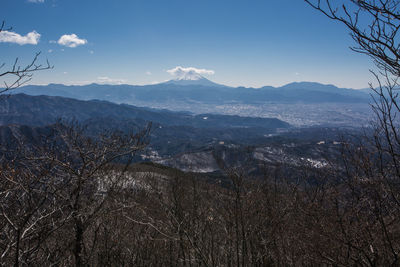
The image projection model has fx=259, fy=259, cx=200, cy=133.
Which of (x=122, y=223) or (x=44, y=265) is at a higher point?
(x=44, y=265)

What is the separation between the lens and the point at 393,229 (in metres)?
6.66

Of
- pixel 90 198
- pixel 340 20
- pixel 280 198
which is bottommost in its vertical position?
pixel 280 198

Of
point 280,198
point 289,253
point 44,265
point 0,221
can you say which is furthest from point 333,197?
point 0,221

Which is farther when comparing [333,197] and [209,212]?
[209,212]

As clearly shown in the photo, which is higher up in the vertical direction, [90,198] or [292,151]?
[90,198]

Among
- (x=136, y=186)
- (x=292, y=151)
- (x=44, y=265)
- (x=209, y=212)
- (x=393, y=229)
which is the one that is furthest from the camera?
(x=292, y=151)

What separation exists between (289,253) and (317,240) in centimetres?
119

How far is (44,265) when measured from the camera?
20.5 feet

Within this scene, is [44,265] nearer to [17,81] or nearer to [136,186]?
[17,81]

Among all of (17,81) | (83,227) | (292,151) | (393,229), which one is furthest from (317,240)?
(292,151)

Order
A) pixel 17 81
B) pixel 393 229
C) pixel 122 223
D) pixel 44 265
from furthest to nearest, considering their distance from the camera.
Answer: pixel 122 223
pixel 393 229
pixel 44 265
pixel 17 81

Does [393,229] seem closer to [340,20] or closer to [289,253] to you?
[289,253]

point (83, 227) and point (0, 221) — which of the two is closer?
point (0, 221)

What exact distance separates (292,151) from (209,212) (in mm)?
155808
